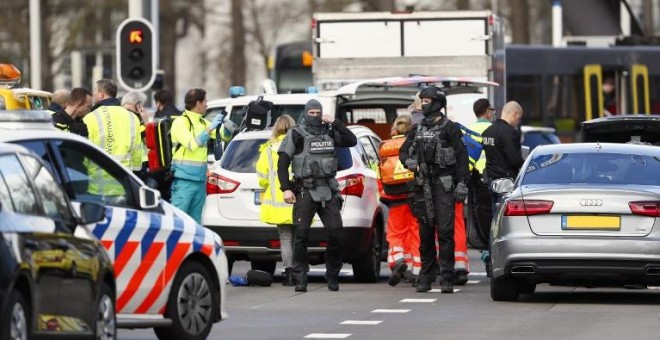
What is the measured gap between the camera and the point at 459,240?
19.0 m

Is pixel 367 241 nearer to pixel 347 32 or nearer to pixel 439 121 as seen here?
pixel 439 121

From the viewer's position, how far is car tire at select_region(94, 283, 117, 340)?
10.9 metres

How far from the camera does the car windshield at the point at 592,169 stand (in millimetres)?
16578

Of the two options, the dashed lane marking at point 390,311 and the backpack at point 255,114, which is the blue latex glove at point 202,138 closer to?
the backpack at point 255,114

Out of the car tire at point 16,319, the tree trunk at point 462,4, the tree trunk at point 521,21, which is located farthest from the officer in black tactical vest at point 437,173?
the tree trunk at point 462,4

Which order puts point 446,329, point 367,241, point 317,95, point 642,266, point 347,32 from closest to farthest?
point 446,329, point 642,266, point 367,241, point 317,95, point 347,32

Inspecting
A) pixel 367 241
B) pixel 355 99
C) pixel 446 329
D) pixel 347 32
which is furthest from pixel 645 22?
pixel 446 329

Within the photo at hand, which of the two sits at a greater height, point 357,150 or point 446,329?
point 357,150

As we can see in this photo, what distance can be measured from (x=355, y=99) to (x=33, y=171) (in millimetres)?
12683

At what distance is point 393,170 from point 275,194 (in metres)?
1.15

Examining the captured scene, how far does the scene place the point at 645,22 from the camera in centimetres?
6881

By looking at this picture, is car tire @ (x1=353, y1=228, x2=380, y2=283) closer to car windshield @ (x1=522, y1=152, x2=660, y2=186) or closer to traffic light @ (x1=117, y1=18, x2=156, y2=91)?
car windshield @ (x1=522, y1=152, x2=660, y2=186)

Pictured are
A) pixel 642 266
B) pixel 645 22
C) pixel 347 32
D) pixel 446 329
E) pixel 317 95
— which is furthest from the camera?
pixel 645 22

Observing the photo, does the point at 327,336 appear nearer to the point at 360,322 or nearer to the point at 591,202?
the point at 360,322
